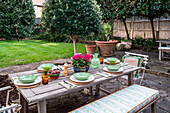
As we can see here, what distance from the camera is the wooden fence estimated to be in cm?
809

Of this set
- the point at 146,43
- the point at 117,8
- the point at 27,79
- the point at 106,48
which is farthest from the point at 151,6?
the point at 27,79

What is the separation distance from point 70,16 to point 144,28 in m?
6.61

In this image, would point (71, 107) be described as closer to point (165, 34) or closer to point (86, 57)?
point (86, 57)

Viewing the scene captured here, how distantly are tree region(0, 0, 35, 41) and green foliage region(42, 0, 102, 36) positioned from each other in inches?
64.5

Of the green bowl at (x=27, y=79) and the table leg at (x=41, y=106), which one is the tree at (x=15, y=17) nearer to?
the green bowl at (x=27, y=79)

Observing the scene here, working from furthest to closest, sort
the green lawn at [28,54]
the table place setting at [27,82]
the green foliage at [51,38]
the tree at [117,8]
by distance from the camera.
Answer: the green foliage at [51,38] → the tree at [117,8] → the green lawn at [28,54] → the table place setting at [27,82]

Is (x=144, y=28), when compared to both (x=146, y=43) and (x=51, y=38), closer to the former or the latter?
(x=146, y=43)

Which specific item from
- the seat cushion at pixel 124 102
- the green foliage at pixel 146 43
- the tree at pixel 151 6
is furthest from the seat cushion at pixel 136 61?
the green foliage at pixel 146 43

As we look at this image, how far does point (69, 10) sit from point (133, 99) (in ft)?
9.92

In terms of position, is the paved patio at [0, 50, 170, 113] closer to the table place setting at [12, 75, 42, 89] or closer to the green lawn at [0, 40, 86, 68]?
the table place setting at [12, 75, 42, 89]

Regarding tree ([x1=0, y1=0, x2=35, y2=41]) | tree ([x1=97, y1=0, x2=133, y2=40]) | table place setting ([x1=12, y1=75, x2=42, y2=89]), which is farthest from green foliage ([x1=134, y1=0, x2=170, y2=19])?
table place setting ([x1=12, y1=75, x2=42, y2=89])

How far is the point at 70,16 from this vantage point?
4.09m

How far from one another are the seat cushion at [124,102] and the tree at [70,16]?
2.58 m

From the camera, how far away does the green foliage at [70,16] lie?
4047 mm
